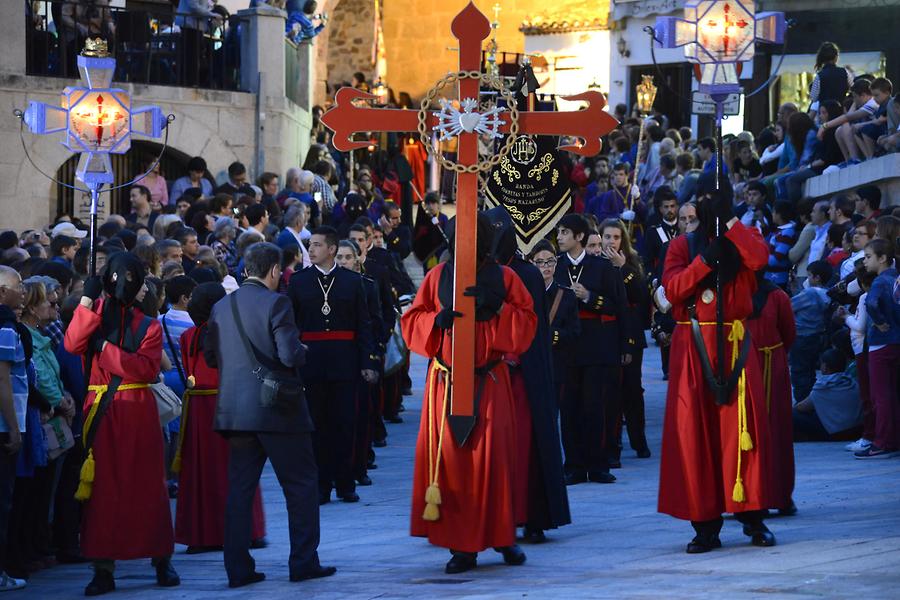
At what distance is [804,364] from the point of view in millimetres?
15336

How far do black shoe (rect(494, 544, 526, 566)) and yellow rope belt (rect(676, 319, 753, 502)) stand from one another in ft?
A: 3.83

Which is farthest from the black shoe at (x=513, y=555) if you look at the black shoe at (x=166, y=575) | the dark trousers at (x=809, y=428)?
the dark trousers at (x=809, y=428)

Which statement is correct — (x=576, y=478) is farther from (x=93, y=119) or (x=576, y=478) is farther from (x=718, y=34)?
(x=93, y=119)

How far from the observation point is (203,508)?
32.6ft

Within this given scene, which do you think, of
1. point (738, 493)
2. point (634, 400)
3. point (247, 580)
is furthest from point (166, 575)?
point (634, 400)

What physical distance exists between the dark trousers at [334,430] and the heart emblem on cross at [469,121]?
3.16m

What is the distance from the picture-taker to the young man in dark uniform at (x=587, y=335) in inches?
488

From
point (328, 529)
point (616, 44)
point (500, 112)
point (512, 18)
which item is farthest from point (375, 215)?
point (512, 18)

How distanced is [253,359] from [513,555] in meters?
1.71

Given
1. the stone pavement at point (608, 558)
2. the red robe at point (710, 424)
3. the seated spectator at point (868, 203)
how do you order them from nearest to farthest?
the stone pavement at point (608, 558) → the red robe at point (710, 424) → the seated spectator at point (868, 203)

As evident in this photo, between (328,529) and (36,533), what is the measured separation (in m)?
1.92

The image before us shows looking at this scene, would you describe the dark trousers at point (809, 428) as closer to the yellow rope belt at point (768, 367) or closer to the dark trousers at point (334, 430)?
the yellow rope belt at point (768, 367)

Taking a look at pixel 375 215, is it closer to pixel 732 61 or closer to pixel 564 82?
pixel 732 61

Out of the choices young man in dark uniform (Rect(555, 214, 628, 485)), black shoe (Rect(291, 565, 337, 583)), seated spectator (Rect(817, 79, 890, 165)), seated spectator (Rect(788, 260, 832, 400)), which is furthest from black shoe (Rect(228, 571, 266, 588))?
seated spectator (Rect(817, 79, 890, 165))
